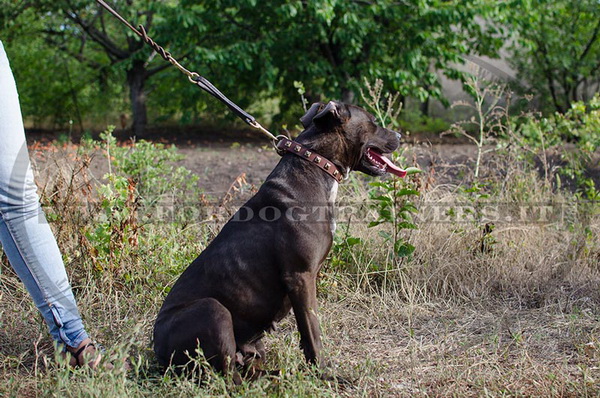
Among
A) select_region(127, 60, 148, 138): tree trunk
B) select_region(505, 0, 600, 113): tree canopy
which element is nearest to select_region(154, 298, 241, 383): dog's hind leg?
select_region(505, 0, 600, 113): tree canopy

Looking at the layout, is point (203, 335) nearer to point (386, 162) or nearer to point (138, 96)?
point (386, 162)

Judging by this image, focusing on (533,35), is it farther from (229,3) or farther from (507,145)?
(507,145)

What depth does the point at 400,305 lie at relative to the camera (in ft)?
13.4

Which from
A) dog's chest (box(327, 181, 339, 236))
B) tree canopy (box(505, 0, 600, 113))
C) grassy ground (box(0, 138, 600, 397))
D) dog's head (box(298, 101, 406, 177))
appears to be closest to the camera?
grassy ground (box(0, 138, 600, 397))

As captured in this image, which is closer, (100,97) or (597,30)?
(597,30)

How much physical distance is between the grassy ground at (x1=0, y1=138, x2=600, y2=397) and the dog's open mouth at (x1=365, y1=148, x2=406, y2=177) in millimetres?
864

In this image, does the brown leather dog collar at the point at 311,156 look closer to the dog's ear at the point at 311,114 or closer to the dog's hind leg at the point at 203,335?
the dog's ear at the point at 311,114

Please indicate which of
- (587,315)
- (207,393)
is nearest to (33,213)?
(207,393)

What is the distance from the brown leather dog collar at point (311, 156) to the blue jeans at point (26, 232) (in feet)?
4.11

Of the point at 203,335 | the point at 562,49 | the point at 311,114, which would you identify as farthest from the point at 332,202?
the point at 562,49

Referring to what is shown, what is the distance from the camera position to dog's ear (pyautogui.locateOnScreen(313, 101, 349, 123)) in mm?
3154

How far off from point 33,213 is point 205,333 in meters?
0.98

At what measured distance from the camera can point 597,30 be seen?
11.8 metres

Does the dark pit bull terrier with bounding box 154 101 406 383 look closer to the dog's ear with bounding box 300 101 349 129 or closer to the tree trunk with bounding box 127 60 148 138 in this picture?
the dog's ear with bounding box 300 101 349 129
